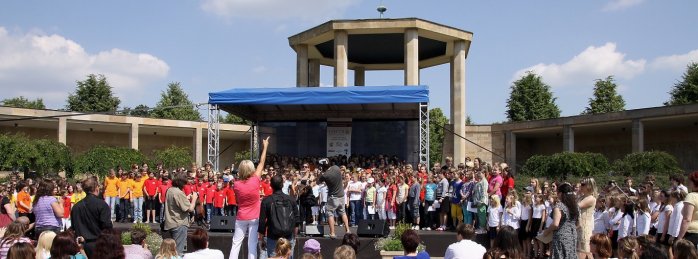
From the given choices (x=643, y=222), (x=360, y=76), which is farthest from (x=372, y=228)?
(x=360, y=76)

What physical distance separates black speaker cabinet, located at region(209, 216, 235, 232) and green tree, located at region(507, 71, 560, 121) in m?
39.5

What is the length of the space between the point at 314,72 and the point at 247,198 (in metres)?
21.4

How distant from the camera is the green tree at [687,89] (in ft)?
130

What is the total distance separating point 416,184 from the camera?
15.4 metres

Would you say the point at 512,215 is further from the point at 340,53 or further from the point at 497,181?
the point at 340,53

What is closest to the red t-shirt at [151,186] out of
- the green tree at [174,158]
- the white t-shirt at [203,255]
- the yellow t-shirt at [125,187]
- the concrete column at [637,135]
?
the yellow t-shirt at [125,187]

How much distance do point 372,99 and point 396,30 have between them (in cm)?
457

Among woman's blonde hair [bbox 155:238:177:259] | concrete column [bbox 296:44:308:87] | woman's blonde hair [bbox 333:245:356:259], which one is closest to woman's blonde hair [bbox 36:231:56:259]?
woman's blonde hair [bbox 155:238:177:259]

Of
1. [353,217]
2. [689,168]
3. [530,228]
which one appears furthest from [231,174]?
[689,168]

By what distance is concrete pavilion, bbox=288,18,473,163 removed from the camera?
23969 millimetres

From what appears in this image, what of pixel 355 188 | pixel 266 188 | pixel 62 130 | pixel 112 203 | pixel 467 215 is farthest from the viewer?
pixel 62 130

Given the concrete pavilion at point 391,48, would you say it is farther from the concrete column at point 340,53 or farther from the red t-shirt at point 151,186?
the red t-shirt at point 151,186

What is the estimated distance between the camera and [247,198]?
8.77 meters

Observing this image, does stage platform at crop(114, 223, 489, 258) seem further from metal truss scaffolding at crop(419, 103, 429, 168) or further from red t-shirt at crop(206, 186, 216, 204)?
metal truss scaffolding at crop(419, 103, 429, 168)
